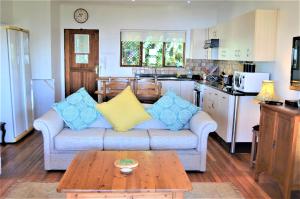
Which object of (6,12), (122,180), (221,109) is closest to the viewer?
(122,180)

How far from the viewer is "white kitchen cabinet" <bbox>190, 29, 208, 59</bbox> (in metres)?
7.73

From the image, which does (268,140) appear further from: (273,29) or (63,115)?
(63,115)

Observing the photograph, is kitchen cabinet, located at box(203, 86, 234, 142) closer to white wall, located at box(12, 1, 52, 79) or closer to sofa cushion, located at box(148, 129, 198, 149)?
sofa cushion, located at box(148, 129, 198, 149)

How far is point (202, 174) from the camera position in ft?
13.2

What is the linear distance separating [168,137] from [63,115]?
144cm

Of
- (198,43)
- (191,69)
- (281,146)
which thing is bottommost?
(281,146)

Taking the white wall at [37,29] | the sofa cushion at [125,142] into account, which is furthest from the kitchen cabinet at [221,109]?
the white wall at [37,29]

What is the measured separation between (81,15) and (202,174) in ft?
18.3

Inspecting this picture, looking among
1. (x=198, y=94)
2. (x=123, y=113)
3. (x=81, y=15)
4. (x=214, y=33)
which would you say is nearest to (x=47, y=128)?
(x=123, y=113)

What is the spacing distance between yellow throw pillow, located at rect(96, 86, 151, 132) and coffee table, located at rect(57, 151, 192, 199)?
3.77 feet

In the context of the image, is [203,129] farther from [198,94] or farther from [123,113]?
[198,94]

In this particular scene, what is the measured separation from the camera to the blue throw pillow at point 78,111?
421 cm

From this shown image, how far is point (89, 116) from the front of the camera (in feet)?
14.1

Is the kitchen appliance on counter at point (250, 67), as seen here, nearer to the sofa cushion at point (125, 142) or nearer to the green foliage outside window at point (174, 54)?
the sofa cushion at point (125, 142)
